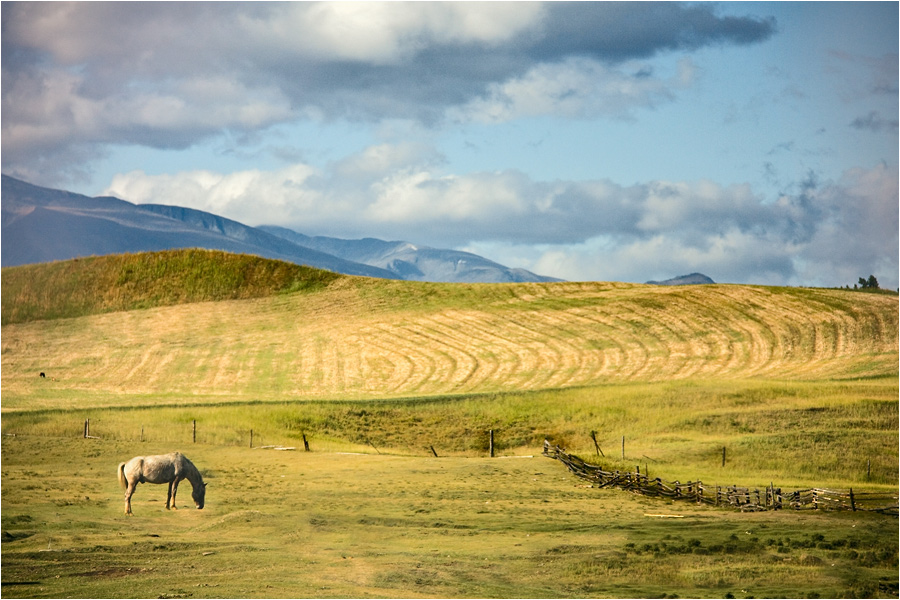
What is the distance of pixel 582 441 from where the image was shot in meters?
53.5

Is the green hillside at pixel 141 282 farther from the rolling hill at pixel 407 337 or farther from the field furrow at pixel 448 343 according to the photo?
the field furrow at pixel 448 343

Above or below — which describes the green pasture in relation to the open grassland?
above

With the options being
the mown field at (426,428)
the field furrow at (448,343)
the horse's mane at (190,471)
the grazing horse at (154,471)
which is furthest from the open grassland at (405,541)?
the field furrow at (448,343)

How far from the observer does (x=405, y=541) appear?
29.6 m

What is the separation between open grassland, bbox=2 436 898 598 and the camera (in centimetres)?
2361

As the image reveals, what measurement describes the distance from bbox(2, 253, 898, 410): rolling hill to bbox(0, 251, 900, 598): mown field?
14.8 inches

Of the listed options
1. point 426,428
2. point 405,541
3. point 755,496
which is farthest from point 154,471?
point 426,428

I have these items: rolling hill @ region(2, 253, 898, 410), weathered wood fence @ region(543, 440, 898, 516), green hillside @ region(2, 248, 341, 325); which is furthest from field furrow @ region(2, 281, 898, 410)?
weathered wood fence @ region(543, 440, 898, 516)

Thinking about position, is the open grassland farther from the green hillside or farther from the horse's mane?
the green hillside

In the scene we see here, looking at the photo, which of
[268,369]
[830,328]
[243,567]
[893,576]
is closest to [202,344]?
[268,369]

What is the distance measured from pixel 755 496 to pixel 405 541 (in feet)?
50.3

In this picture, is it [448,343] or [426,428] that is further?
[448,343]

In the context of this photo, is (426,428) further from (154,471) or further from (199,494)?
(154,471)

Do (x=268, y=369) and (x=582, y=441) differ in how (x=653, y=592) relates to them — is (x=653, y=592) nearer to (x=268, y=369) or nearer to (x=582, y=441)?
(x=582, y=441)
